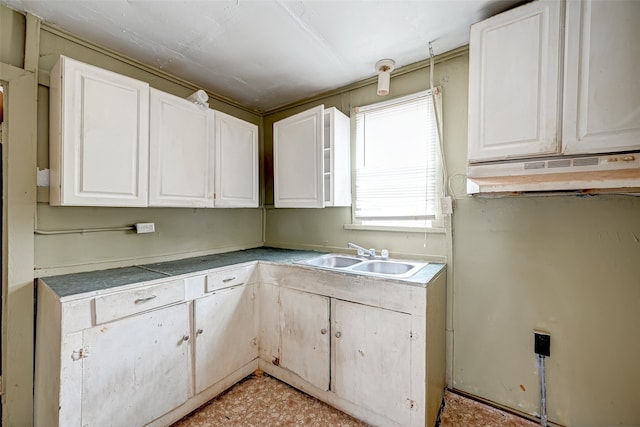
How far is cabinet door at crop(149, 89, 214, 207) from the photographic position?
1843mm

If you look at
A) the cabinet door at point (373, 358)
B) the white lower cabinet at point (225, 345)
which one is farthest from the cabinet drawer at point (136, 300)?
the cabinet door at point (373, 358)

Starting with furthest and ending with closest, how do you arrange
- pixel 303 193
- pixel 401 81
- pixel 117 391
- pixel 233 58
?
pixel 303 193 < pixel 401 81 < pixel 233 58 < pixel 117 391

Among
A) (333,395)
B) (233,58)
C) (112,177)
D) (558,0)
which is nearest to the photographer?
(558,0)

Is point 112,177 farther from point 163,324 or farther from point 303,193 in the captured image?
point 303,193

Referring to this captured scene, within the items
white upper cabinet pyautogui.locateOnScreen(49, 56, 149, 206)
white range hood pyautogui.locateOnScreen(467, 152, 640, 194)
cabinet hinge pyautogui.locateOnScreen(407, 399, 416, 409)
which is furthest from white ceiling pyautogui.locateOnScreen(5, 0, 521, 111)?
cabinet hinge pyautogui.locateOnScreen(407, 399, 416, 409)

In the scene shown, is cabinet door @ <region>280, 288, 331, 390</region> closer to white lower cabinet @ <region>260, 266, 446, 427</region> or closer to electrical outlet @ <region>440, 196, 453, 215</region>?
white lower cabinet @ <region>260, 266, 446, 427</region>

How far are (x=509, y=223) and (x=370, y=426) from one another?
153cm

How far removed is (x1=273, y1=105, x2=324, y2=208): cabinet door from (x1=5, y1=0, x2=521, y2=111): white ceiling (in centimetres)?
40

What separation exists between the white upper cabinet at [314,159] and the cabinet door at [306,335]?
30.1 inches

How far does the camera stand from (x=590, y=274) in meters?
1.52

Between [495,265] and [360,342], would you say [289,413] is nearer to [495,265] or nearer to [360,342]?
[360,342]

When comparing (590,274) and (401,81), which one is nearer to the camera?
(590,274)

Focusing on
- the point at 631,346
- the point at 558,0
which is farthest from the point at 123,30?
the point at 631,346

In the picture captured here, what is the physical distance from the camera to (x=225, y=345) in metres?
1.92
